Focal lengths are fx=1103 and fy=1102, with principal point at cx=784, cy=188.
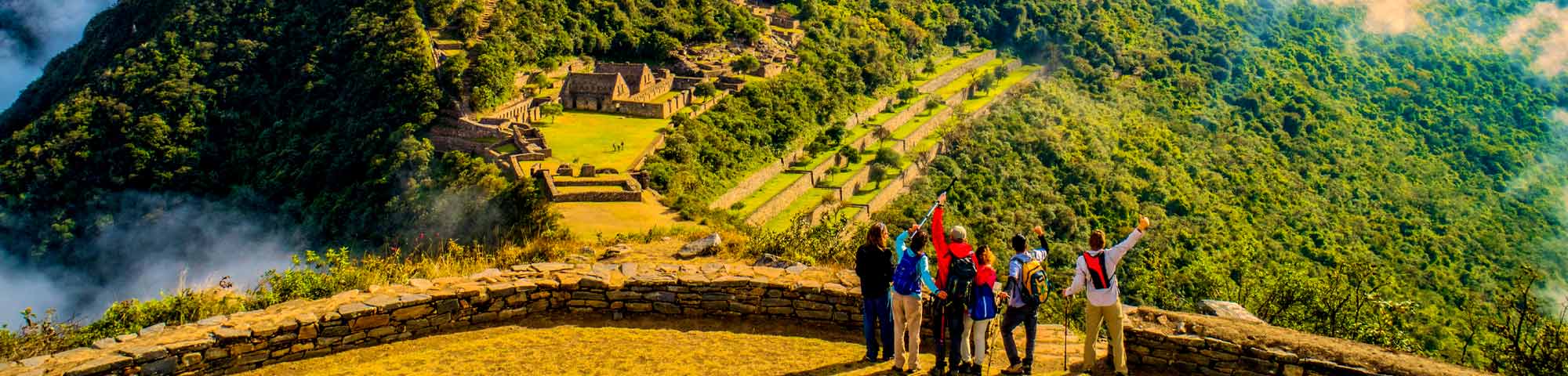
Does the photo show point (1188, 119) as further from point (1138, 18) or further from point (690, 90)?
point (690, 90)

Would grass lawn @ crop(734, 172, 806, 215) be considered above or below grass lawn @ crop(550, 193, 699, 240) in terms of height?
below

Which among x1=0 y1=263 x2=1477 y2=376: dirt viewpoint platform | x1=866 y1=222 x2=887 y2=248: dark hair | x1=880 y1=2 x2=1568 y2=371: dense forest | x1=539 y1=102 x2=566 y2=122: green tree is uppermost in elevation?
x1=866 y1=222 x2=887 y2=248: dark hair

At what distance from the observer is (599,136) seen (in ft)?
→ 127

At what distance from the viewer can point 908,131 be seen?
5331 centimetres

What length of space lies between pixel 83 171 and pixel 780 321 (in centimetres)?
4804

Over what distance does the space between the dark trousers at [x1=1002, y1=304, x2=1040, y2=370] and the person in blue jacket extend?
0.63m

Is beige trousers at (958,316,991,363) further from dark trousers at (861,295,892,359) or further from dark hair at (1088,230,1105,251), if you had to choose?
dark hair at (1088,230,1105,251)

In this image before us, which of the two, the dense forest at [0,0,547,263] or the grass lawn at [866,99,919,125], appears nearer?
the dense forest at [0,0,547,263]

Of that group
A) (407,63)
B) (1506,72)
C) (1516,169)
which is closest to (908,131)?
(407,63)

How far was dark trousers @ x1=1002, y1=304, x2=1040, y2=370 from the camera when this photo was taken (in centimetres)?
925

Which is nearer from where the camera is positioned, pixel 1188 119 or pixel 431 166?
pixel 431 166

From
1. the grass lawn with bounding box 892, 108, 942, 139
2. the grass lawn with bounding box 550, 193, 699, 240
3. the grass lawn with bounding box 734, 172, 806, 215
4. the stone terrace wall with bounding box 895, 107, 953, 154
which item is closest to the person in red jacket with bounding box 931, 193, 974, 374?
the grass lawn with bounding box 550, 193, 699, 240

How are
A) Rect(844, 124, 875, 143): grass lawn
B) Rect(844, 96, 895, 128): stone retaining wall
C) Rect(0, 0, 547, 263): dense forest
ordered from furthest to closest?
Rect(844, 96, 895, 128): stone retaining wall
Rect(844, 124, 875, 143): grass lawn
Rect(0, 0, 547, 263): dense forest

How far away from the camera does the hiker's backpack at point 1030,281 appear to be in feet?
29.8
